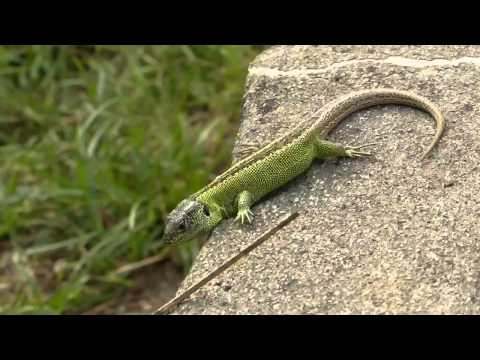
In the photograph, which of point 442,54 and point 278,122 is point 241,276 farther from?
point 442,54

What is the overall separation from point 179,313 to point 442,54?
283cm

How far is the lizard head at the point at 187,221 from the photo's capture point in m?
4.89

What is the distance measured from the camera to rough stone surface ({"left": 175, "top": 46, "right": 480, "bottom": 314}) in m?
3.88

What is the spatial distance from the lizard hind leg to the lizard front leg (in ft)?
1.74

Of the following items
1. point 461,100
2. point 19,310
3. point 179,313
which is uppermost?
point 461,100

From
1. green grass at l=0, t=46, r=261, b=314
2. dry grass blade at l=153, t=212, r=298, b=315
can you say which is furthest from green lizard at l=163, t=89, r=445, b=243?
green grass at l=0, t=46, r=261, b=314

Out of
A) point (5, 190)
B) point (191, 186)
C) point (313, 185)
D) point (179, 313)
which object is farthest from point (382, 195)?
point (5, 190)

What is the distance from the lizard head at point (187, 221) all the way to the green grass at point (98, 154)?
1.78 m

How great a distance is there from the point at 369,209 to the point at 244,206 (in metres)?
0.80

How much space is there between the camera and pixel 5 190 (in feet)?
23.8

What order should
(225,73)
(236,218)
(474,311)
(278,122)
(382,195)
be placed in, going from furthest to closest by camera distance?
(225,73) < (278,122) < (236,218) < (382,195) < (474,311)

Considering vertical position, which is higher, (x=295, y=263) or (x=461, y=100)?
(x=461, y=100)

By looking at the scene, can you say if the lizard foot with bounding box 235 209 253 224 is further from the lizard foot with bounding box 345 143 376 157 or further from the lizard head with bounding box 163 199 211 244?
the lizard foot with bounding box 345 143 376 157

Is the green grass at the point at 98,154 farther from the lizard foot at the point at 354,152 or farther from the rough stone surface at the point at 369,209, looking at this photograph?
the lizard foot at the point at 354,152
